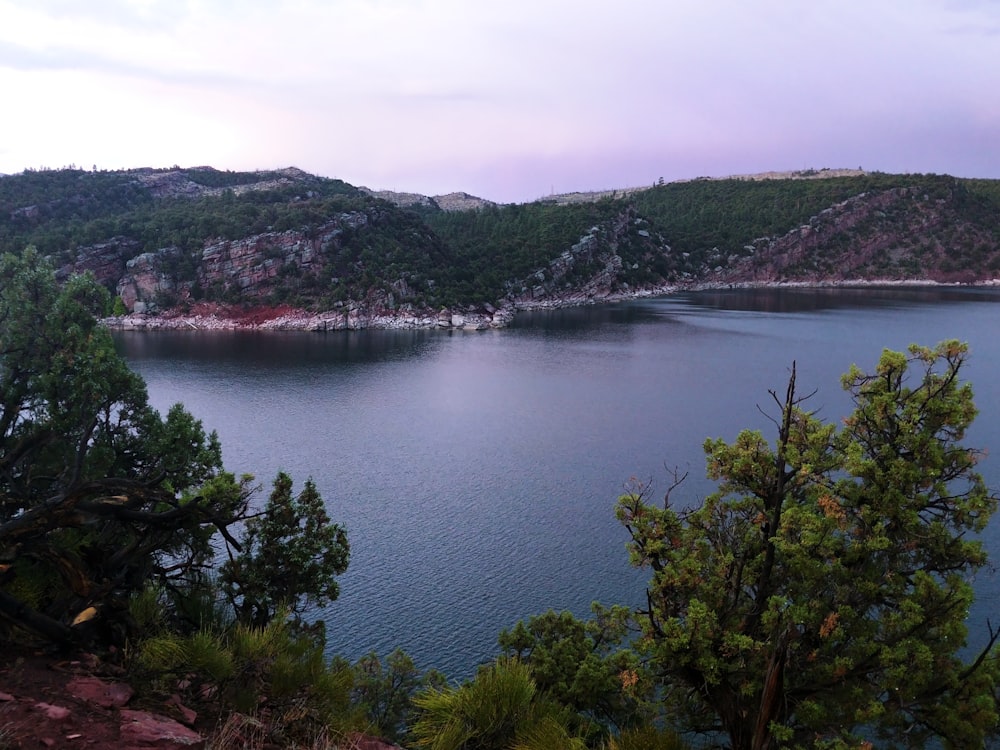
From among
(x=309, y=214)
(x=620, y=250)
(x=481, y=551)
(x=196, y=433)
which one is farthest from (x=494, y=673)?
(x=620, y=250)

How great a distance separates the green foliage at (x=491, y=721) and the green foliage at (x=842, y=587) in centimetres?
247

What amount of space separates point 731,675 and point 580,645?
3.79m

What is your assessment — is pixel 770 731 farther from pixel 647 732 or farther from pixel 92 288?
pixel 92 288

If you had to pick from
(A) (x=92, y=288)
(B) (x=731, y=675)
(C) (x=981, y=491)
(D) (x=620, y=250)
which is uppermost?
(D) (x=620, y=250)

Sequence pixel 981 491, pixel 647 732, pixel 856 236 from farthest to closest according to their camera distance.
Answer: pixel 856 236 < pixel 981 491 < pixel 647 732

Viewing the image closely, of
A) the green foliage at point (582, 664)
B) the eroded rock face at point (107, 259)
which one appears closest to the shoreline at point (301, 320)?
the eroded rock face at point (107, 259)

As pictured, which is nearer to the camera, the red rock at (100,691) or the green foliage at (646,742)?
the red rock at (100,691)

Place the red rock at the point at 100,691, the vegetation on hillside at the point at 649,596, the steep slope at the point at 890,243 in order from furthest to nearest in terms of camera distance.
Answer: the steep slope at the point at 890,243
the vegetation on hillside at the point at 649,596
the red rock at the point at 100,691

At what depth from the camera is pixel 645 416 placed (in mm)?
48344

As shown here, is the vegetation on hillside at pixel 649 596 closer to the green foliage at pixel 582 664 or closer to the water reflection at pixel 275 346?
the green foliage at pixel 582 664

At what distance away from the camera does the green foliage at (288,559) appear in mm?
15180

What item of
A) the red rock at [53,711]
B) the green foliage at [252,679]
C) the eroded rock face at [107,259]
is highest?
the eroded rock face at [107,259]

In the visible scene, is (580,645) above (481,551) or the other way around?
above

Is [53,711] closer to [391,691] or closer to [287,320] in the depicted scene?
[391,691]
